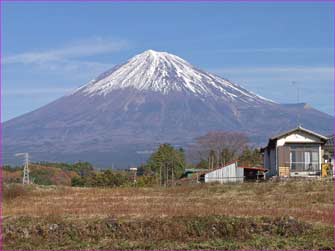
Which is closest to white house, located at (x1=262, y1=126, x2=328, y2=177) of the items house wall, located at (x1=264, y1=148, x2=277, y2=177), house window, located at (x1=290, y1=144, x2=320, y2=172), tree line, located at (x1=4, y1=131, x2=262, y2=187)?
house window, located at (x1=290, y1=144, x2=320, y2=172)

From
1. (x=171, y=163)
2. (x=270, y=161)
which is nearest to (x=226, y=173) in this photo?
(x=270, y=161)

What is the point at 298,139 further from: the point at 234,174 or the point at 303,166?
the point at 234,174

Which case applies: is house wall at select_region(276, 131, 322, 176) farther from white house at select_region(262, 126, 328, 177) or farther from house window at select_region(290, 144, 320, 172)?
house window at select_region(290, 144, 320, 172)

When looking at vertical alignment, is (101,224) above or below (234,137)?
below

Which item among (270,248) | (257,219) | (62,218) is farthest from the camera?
(62,218)

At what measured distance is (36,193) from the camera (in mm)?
27516

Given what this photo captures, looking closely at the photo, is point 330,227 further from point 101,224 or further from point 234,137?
point 234,137

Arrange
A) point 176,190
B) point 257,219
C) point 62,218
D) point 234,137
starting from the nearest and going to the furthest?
point 257,219
point 62,218
point 176,190
point 234,137

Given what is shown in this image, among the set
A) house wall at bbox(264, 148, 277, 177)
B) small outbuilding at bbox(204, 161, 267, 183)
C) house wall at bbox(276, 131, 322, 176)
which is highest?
house wall at bbox(276, 131, 322, 176)

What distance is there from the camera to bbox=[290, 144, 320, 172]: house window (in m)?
37.9

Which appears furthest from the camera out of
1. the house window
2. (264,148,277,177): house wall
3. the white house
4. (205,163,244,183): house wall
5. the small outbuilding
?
(205,163,244,183): house wall

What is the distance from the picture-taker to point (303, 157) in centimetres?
3794

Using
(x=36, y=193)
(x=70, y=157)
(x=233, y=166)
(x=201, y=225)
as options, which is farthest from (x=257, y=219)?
(x=70, y=157)

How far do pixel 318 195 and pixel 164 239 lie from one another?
419 inches
